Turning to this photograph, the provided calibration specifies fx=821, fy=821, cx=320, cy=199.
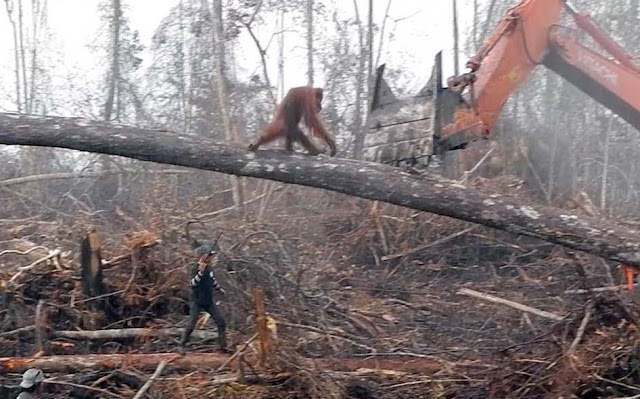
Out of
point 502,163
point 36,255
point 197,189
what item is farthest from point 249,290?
point 502,163

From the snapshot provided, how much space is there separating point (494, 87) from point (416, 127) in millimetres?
965

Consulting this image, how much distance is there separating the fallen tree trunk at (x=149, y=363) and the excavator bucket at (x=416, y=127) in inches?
72.2

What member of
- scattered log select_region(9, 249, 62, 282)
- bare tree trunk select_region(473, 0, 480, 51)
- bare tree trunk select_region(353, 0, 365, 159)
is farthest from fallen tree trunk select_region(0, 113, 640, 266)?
bare tree trunk select_region(473, 0, 480, 51)

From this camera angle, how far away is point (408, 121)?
22.6 ft

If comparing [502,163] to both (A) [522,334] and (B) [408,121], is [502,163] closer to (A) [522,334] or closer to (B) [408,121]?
(A) [522,334]

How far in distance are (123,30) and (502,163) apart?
36.0ft

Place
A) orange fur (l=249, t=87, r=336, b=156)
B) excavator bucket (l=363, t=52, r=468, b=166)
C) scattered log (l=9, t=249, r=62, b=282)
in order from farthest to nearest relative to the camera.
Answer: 1. scattered log (l=9, t=249, r=62, b=282)
2. excavator bucket (l=363, t=52, r=468, b=166)
3. orange fur (l=249, t=87, r=336, b=156)

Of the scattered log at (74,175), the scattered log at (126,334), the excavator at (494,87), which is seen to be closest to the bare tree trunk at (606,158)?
the excavator at (494,87)

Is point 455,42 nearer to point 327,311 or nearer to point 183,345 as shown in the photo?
point 327,311

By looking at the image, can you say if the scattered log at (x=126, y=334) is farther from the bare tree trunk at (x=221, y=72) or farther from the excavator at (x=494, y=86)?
the bare tree trunk at (x=221, y=72)

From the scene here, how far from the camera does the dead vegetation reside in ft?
21.3

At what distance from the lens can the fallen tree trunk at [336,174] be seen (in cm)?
568

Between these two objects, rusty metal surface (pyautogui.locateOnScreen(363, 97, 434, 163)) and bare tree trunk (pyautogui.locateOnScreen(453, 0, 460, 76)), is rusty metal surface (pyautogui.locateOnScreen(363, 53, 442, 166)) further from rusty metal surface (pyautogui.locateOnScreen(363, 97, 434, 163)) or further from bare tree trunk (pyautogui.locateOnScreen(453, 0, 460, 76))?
bare tree trunk (pyautogui.locateOnScreen(453, 0, 460, 76))

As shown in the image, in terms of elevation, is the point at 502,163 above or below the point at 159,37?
below
